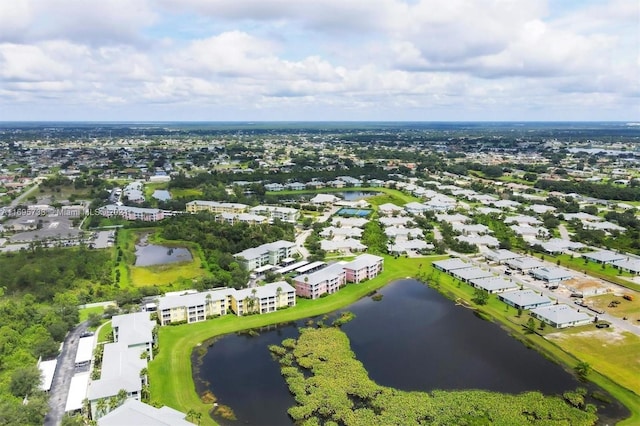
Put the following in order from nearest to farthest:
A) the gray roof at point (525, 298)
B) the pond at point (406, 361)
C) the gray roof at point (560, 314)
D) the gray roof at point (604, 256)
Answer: the pond at point (406, 361)
the gray roof at point (560, 314)
the gray roof at point (525, 298)
the gray roof at point (604, 256)

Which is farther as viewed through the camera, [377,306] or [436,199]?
[436,199]

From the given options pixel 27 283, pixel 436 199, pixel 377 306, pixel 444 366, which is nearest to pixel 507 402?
pixel 444 366

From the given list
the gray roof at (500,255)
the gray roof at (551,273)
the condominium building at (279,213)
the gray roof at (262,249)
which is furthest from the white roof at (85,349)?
the gray roof at (500,255)

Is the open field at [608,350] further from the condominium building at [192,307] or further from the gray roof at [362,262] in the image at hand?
the condominium building at [192,307]

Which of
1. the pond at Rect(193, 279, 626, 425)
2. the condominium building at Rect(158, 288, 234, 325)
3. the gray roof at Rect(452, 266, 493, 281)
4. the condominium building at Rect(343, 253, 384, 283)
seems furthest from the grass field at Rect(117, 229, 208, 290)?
the gray roof at Rect(452, 266, 493, 281)

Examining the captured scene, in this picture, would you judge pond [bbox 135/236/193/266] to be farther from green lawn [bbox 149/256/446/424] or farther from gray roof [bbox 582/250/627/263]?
gray roof [bbox 582/250/627/263]

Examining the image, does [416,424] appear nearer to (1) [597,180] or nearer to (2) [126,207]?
(2) [126,207]

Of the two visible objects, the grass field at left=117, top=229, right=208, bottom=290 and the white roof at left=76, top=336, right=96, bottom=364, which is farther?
the grass field at left=117, top=229, right=208, bottom=290
